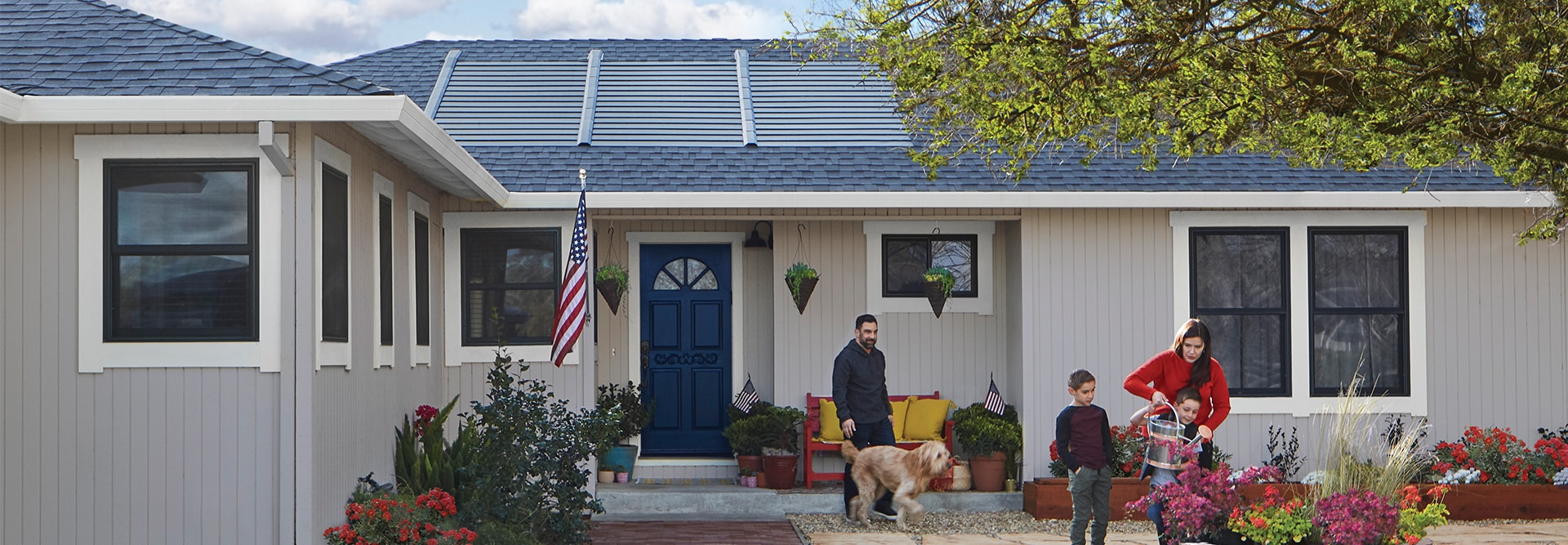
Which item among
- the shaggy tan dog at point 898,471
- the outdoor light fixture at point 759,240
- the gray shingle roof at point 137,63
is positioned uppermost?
the gray shingle roof at point 137,63

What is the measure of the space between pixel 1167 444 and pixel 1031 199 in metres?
3.39

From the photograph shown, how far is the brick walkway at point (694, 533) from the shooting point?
9.19 metres

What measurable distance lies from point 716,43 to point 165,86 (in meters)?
8.15

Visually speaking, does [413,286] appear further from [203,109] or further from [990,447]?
[990,447]

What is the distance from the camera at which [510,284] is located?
35.3ft

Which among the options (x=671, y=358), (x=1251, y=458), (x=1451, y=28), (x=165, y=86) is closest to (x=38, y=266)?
(x=165, y=86)

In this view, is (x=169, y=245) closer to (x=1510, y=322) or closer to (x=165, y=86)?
(x=165, y=86)

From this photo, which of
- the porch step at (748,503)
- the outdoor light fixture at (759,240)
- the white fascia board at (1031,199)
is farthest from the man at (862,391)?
the outdoor light fixture at (759,240)

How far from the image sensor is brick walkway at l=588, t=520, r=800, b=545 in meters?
9.19

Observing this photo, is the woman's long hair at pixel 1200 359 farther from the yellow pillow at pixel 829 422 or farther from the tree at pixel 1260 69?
the yellow pillow at pixel 829 422

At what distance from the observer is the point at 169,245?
675 cm

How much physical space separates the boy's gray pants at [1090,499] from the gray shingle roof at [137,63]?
4.09m

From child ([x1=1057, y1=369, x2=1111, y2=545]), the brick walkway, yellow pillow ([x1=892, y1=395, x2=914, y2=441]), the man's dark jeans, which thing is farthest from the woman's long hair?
yellow pillow ([x1=892, y1=395, x2=914, y2=441])

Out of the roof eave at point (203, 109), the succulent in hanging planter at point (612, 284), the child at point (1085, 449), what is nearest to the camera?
the roof eave at point (203, 109)
